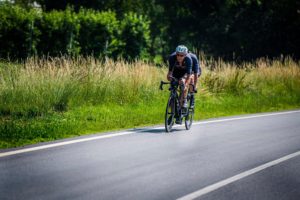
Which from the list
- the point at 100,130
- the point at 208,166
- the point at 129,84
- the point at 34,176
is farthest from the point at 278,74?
the point at 34,176

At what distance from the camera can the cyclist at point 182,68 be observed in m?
12.0

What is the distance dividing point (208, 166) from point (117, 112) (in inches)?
256

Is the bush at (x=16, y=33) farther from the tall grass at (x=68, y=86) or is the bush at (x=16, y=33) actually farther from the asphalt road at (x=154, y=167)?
the asphalt road at (x=154, y=167)

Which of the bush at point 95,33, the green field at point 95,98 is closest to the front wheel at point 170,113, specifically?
the green field at point 95,98

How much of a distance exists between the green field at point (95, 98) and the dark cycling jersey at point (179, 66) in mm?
1783

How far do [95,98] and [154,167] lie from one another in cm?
785

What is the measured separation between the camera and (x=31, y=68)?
15.9 meters

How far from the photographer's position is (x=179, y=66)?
1218 cm

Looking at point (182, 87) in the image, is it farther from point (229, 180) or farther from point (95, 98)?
point (229, 180)

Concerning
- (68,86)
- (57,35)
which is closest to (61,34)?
(57,35)

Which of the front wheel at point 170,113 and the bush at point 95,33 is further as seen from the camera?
the bush at point 95,33

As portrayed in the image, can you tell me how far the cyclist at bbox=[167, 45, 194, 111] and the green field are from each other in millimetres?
1691

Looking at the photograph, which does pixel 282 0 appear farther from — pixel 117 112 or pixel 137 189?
pixel 137 189

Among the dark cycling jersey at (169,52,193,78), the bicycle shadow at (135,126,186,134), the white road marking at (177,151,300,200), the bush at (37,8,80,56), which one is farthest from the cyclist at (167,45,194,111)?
the bush at (37,8,80,56)
